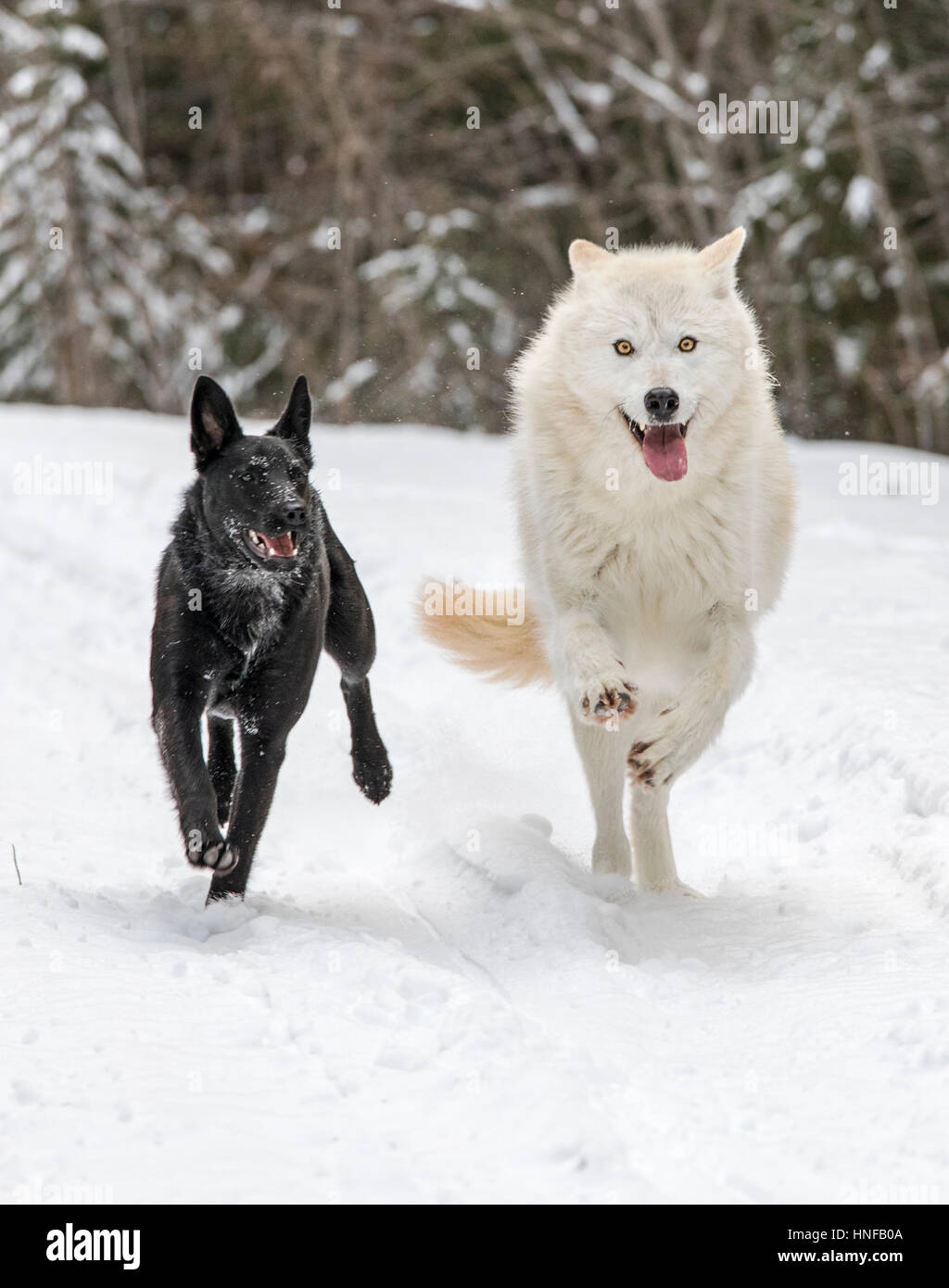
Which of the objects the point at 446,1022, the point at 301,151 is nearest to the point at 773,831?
the point at 446,1022

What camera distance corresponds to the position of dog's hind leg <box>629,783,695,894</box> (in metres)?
4.73

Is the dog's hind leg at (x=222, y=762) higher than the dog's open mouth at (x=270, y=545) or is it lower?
lower

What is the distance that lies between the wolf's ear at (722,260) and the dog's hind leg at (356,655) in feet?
4.44

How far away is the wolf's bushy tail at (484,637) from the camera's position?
5184 millimetres

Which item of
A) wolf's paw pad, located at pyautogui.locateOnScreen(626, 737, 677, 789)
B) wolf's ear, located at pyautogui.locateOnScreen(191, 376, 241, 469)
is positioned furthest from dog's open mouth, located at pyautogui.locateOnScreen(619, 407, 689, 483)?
wolf's ear, located at pyautogui.locateOnScreen(191, 376, 241, 469)

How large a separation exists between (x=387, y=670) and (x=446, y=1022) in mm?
4152

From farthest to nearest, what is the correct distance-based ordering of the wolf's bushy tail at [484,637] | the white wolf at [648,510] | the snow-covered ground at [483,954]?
the wolf's bushy tail at [484,637], the white wolf at [648,510], the snow-covered ground at [483,954]

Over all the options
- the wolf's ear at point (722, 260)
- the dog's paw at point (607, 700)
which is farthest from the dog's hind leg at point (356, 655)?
the wolf's ear at point (722, 260)

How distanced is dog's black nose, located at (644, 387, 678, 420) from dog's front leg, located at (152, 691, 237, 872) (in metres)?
1.43

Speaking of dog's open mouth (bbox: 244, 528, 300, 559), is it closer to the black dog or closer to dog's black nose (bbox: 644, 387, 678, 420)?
the black dog

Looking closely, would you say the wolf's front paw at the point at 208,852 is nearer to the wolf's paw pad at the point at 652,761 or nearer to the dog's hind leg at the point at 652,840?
the wolf's paw pad at the point at 652,761

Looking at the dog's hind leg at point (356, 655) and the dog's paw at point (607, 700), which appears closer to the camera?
the dog's paw at point (607, 700)
